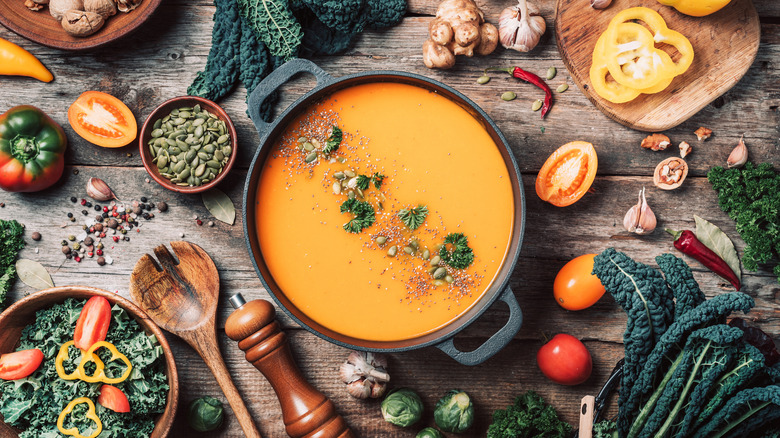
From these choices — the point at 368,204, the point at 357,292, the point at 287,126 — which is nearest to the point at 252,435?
the point at 357,292

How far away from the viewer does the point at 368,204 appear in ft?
6.61

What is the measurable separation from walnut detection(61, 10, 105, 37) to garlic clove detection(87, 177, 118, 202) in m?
0.59

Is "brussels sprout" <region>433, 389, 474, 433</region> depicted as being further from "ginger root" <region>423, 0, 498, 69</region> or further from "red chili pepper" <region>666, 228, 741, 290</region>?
"ginger root" <region>423, 0, 498, 69</region>

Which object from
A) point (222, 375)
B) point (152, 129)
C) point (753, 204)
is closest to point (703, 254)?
point (753, 204)

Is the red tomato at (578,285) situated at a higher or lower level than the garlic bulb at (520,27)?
lower

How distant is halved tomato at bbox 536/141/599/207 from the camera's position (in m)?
2.10

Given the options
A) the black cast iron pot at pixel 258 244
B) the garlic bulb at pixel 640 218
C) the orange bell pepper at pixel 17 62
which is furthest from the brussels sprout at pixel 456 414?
the orange bell pepper at pixel 17 62

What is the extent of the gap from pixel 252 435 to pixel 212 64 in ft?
4.97

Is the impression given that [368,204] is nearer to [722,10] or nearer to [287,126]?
[287,126]

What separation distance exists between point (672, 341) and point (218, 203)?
5.94 feet

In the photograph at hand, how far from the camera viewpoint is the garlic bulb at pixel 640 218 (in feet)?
7.11

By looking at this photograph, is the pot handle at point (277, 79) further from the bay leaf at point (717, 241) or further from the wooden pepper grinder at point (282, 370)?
the bay leaf at point (717, 241)

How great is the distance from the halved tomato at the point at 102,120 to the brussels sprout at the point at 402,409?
1.53 m

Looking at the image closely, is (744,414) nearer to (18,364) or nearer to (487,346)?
(487,346)
